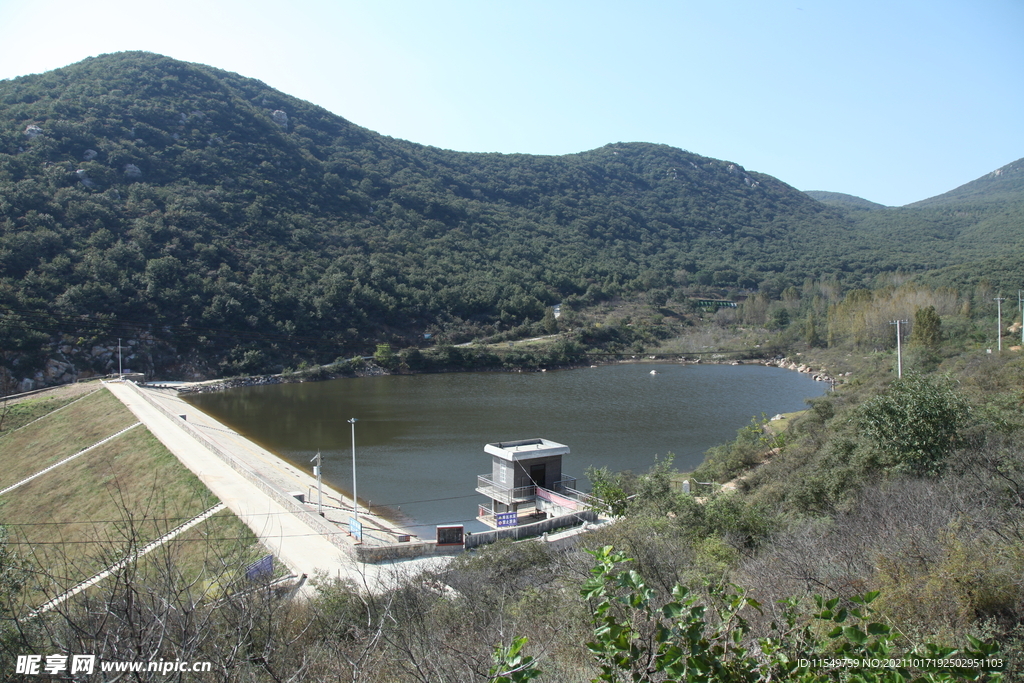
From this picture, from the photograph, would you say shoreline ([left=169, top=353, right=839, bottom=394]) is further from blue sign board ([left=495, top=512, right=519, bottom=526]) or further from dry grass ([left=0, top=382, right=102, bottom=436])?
blue sign board ([left=495, top=512, right=519, bottom=526])

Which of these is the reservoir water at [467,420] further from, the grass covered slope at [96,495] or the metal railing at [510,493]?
the grass covered slope at [96,495]

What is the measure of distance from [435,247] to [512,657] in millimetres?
77076

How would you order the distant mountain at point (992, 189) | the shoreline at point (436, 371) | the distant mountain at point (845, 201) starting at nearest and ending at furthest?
the shoreline at point (436, 371) → the distant mountain at point (992, 189) → the distant mountain at point (845, 201)

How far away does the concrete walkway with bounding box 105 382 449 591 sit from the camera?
11.3 metres

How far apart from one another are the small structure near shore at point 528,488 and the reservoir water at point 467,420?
104 centimetres

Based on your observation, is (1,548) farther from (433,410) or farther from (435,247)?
(435,247)

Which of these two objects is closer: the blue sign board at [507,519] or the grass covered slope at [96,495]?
the grass covered slope at [96,495]

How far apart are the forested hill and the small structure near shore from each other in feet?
113

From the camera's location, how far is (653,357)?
63.6 metres

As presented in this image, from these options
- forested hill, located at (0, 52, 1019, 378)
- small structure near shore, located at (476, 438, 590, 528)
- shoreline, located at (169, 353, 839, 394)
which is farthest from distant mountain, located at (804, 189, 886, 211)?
small structure near shore, located at (476, 438, 590, 528)

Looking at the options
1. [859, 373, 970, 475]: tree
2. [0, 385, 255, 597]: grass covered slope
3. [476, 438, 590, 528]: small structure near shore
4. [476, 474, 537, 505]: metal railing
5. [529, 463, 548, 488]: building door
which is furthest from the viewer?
[529, 463, 548, 488]: building door

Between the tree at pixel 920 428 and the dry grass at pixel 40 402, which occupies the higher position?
the tree at pixel 920 428

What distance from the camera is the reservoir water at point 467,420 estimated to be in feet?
69.2

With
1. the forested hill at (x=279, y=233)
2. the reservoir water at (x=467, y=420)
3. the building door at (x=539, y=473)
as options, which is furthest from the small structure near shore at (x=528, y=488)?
the forested hill at (x=279, y=233)
